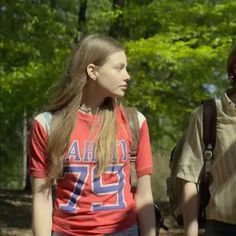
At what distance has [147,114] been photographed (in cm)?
1091

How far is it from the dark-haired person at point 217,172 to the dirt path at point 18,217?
27.8 feet

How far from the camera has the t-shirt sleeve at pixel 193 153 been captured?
3.03 meters

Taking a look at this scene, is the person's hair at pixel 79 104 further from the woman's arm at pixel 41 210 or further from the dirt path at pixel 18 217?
the dirt path at pixel 18 217

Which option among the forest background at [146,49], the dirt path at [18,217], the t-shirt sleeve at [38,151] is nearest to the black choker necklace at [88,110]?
the t-shirt sleeve at [38,151]

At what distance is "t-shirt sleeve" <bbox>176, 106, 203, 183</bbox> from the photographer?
303 centimetres

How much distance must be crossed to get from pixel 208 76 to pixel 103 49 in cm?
744

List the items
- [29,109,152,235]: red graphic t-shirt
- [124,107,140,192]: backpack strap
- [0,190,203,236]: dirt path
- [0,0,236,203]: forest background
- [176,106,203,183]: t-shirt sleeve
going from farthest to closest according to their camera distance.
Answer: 1. [0,190,203,236]: dirt path
2. [0,0,236,203]: forest background
3. [176,106,203,183]: t-shirt sleeve
4. [124,107,140,192]: backpack strap
5. [29,109,152,235]: red graphic t-shirt

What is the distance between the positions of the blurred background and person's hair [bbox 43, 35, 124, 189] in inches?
238

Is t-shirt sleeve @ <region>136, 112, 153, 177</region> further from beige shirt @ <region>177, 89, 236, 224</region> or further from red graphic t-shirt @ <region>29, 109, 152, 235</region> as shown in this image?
beige shirt @ <region>177, 89, 236, 224</region>

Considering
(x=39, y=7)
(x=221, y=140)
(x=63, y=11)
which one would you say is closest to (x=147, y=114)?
(x=39, y=7)

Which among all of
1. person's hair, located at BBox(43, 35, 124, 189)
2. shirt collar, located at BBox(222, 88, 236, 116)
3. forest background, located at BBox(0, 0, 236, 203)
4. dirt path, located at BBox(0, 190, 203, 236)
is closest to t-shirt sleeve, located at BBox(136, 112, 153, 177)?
person's hair, located at BBox(43, 35, 124, 189)

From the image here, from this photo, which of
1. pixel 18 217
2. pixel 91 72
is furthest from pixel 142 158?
pixel 18 217

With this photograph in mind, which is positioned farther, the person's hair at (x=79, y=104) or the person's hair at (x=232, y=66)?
the person's hair at (x=232, y=66)

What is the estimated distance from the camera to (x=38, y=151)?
2.86m
